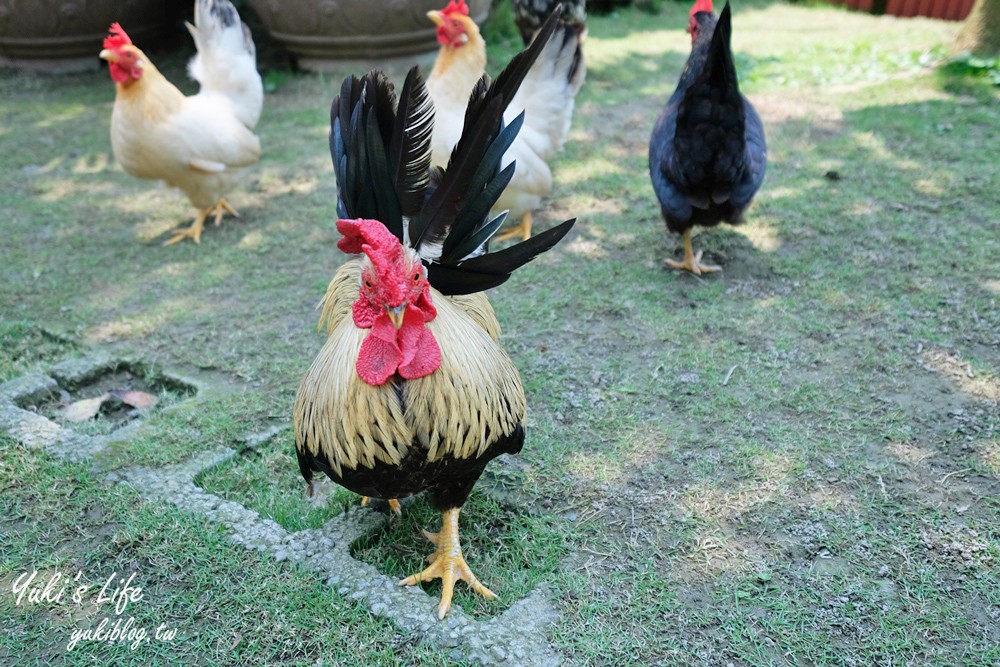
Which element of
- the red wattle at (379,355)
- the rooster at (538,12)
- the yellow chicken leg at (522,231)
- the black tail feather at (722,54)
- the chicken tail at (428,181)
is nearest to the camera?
the red wattle at (379,355)

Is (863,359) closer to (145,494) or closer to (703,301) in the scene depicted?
(703,301)

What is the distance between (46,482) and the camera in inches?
123

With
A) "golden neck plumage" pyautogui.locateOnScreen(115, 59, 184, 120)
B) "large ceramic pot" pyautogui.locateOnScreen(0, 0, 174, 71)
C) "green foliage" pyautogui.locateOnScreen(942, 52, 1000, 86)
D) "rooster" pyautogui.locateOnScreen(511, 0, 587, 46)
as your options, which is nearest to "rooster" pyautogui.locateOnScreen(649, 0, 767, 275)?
"rooster" pyautogui.locateOnScreen(511, 0, 587, 46)

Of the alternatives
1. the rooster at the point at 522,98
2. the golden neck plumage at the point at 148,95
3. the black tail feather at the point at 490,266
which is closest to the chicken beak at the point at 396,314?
the black tail feather at the point at 490,266

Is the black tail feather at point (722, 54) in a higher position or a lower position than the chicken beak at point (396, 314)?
higher

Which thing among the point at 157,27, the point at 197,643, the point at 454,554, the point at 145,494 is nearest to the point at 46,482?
the point at 145,494

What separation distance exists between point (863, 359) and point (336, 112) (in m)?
2.93

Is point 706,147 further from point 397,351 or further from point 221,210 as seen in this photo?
point 221,210

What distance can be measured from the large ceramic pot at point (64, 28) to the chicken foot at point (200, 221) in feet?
15.5

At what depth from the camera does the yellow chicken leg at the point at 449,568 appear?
2658mm

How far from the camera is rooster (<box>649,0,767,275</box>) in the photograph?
4.15 m

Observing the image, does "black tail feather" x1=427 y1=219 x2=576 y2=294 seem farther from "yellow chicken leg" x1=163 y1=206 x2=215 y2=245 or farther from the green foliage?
the green foliage

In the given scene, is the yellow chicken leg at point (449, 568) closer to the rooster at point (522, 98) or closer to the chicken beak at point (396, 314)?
the chicken beak at point (396, 314)

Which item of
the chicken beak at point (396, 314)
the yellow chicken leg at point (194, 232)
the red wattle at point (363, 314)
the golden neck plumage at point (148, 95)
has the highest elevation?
the golden neck plumage at point (148, 95)
